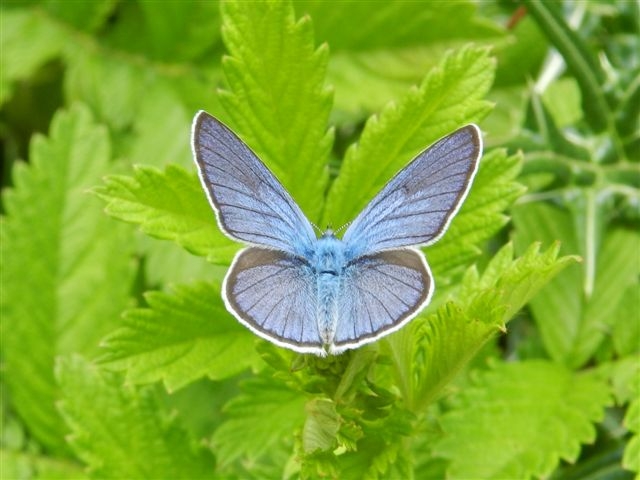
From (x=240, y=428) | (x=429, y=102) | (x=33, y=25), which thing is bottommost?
(x=240, y=428)

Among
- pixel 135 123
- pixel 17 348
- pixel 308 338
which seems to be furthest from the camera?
pixel 135 123

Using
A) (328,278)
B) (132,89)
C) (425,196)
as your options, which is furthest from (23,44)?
(425,196)

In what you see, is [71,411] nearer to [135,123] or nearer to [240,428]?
[240,428]

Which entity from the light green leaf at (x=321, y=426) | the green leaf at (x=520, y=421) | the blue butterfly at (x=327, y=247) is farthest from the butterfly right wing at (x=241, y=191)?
the green leaf at (x=520, y=421)

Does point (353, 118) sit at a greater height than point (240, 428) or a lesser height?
greater

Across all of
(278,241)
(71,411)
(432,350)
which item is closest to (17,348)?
(71,411)

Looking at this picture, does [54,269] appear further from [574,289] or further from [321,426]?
[574,289]

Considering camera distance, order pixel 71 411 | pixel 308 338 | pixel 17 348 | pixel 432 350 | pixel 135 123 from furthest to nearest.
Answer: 1. pixel 135 123
2. pixel 17 348
3. pixel 71 411
4. pixel 432 350
5. pixel 308 338
